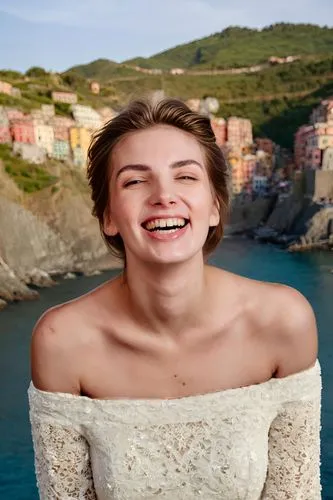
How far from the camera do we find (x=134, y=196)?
809 millimetres

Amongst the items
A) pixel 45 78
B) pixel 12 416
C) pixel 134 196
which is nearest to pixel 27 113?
pixel 45 78

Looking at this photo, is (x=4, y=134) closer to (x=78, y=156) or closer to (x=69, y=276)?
(x=78, y=156)

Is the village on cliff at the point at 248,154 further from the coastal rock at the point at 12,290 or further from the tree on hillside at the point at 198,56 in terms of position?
the tree on hillside at the point at 198,56

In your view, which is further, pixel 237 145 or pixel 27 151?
pixel 237 145

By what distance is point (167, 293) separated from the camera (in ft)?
2.72

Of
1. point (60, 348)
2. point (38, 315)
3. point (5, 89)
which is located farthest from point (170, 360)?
point (5, 89)

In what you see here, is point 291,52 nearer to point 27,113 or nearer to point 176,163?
point 27,113

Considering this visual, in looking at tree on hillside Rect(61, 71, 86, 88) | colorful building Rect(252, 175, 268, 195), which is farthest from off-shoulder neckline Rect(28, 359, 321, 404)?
tree on hillside Rect(61, 71, 86, 88)

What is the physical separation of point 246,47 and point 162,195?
81.2 m

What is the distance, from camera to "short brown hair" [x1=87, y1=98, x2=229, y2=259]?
830 mm

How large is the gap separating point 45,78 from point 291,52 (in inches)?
1732

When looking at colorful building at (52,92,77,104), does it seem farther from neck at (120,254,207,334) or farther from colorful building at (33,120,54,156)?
neck at (120,254,207,334)

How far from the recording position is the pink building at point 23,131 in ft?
82.9

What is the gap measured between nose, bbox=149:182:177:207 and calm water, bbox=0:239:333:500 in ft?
25.5
